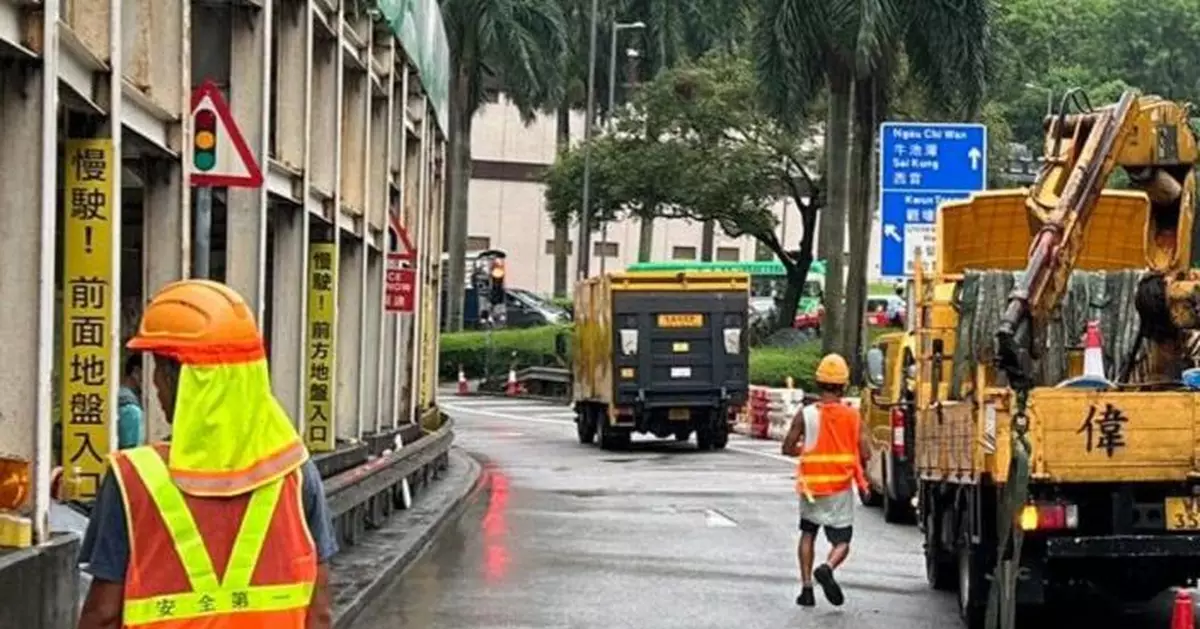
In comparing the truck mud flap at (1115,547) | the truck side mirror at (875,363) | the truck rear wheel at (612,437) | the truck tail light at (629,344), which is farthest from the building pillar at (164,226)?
the truck rear wheel at (612,437)

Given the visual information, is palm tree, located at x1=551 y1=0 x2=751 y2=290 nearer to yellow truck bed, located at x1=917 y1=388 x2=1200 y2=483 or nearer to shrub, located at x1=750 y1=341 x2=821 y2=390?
shrub, located at x1=750 y1=341 x2=821 y2=390

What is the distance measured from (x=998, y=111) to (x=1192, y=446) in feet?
153

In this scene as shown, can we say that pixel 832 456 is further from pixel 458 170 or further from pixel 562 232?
pixel 562 232

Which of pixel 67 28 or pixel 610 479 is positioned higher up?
pixel 67 28

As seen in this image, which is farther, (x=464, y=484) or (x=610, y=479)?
(x=610, y=479)

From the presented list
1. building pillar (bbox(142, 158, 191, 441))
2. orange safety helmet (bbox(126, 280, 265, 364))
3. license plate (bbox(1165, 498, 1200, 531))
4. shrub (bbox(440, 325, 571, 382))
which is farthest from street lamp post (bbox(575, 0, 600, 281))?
orange safety helmet (bbox(126, 280, 265, 364))

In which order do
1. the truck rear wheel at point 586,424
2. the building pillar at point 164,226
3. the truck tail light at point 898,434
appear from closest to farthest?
the building pillar at point 164,226 → the truck tail light at point 898,434 → the truck rear wheel at point 586,424

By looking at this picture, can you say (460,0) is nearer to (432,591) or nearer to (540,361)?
(540,361)

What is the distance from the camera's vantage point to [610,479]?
28562 mm

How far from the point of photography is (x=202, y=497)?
4594 mm

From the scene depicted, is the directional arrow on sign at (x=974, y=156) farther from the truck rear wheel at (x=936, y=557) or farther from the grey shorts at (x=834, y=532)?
the grey shorts at (x=834, y=532)

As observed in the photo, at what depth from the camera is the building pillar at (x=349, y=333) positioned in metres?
21.0

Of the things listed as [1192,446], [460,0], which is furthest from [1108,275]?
[460,0]

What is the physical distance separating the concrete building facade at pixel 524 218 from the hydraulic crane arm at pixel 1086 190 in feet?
235
